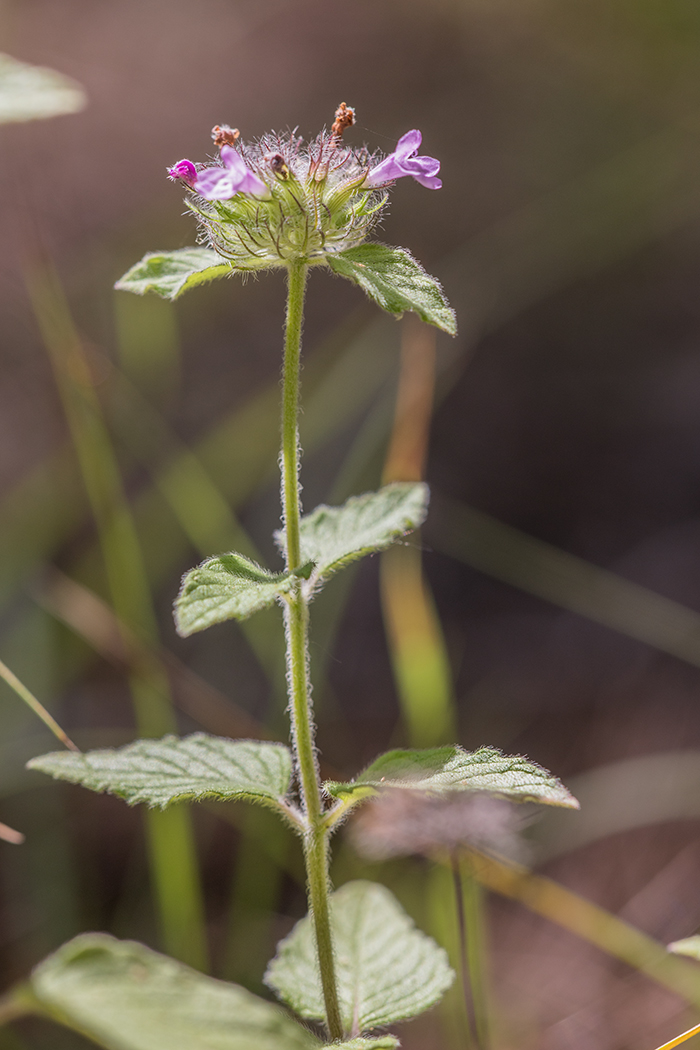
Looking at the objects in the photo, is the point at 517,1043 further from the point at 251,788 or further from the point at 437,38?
the point at 437,38

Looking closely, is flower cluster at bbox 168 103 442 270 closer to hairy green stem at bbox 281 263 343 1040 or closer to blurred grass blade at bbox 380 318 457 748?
hairy green stem at bbox 281 263 343 1040

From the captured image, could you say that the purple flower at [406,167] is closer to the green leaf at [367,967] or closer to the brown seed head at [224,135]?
the brown seed head at [224,135]

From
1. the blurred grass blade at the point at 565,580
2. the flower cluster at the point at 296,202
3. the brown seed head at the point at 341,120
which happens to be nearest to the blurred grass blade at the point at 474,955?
the blurred grass blade at the point at 565,580

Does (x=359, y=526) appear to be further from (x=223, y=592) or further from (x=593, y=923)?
(x=593, y=923)

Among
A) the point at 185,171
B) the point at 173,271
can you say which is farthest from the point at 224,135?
the point at 173,271

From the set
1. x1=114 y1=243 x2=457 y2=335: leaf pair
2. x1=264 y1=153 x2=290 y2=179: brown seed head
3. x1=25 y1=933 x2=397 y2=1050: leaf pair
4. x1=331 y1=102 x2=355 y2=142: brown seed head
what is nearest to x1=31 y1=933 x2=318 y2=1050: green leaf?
x1=25 y1=933 x2=397 y2=1050: leaf pair

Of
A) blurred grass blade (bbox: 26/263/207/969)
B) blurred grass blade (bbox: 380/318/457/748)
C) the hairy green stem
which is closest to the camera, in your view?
the hairy green stem
